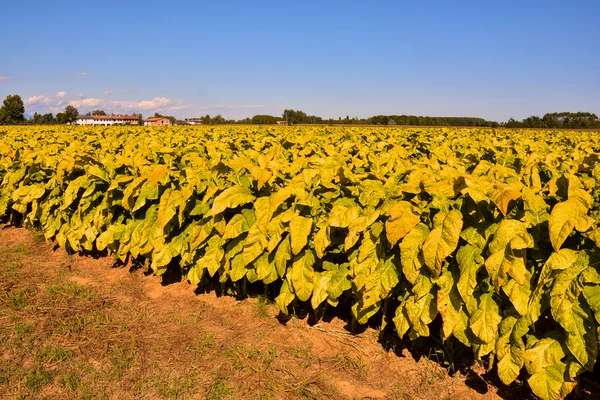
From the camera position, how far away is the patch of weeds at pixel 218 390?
2764 millimetres

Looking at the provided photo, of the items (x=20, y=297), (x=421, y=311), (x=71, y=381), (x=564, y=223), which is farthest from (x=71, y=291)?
(x=564, y=223)

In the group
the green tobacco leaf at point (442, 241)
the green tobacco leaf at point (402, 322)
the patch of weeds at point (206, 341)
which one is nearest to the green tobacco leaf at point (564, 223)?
the green tobacco leaf at point (442, 241)

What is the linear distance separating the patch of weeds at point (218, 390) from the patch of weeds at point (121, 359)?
2.21 ft

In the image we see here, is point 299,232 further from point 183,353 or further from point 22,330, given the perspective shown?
point 22,330

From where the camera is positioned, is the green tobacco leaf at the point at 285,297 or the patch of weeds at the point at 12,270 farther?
the patch of weeds at the point at 12,270

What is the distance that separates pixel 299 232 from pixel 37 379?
6.78ft

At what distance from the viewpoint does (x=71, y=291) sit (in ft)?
Result: 14.0

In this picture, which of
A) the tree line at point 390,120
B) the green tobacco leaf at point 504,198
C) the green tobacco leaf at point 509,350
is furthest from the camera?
the tree line at point 390,120

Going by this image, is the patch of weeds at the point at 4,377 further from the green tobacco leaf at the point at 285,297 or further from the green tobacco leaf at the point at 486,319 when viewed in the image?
the green tobacco leaf at the point at 486,319

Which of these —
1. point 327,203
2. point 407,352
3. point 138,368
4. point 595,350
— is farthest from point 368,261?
point 138,368

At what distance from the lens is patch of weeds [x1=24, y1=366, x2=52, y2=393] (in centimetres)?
283

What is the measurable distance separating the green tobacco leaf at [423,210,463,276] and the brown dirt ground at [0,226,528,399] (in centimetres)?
101

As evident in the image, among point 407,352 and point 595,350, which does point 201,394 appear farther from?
point 595,350

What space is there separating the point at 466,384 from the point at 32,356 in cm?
319
